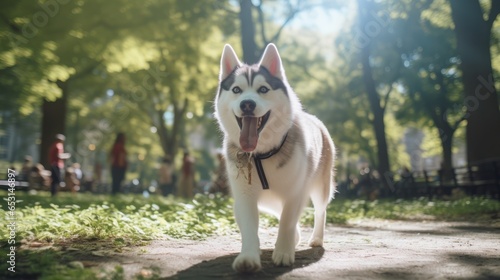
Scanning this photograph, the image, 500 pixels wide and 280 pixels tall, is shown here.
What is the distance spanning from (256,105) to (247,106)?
8cm

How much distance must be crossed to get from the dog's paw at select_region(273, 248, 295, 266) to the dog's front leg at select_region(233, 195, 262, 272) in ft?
1.07

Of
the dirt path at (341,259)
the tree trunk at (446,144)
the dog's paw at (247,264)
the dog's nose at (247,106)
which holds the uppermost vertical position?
the tree trunk at (446,144)

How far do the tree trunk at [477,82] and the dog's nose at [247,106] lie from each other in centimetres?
1252

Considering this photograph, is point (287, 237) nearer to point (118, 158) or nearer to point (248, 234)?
point (248, 234)

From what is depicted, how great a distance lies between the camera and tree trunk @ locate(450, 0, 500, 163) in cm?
1404

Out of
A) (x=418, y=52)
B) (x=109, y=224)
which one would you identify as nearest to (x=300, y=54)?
(x=418, y=52)

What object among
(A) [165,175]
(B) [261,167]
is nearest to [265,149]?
(B) [261,167]

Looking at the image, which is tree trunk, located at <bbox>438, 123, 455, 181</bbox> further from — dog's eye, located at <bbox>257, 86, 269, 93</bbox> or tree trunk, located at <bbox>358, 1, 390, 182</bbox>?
dog's eye, located at <bbox>257, 86, 269, 93</bbox>

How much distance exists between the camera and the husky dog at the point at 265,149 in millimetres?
3932

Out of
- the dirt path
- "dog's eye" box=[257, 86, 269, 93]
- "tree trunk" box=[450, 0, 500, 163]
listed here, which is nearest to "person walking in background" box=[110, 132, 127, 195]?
the dirt path

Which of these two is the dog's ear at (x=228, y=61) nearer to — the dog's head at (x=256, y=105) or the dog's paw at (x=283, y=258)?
the dog's head at (x=256, y=105)

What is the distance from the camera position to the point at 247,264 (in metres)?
3.42

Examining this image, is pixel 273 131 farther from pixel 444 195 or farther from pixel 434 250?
pixel 444 195

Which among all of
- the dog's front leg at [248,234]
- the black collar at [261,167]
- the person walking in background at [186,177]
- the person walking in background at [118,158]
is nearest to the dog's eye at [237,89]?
the black collar at [261,167]
